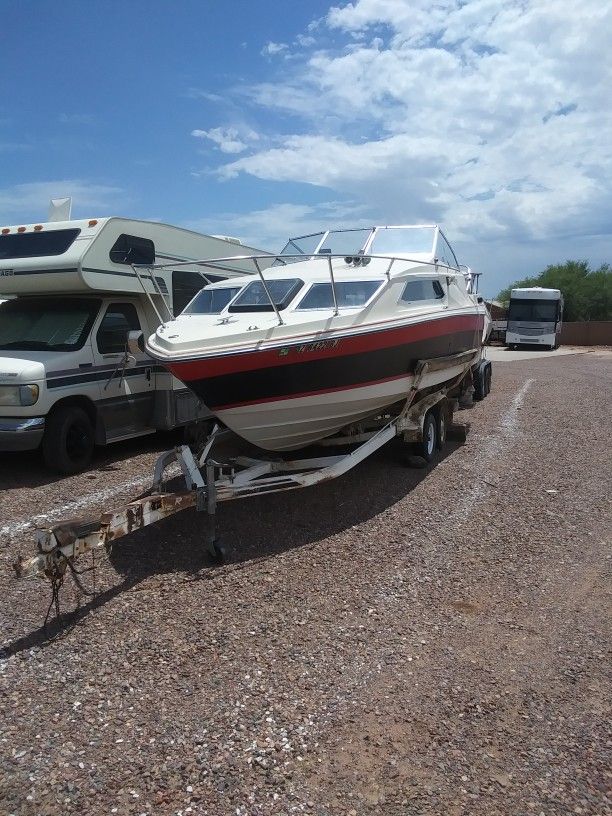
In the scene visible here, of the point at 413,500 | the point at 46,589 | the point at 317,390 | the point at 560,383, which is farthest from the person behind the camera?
the point at 560,383

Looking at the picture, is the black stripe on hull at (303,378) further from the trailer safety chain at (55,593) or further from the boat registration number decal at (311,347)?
the trailer safety chain at (55,593)

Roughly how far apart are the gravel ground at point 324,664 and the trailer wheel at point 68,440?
0.70m

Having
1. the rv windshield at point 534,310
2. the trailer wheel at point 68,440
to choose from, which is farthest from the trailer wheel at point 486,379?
the rv windshield at point 534,310

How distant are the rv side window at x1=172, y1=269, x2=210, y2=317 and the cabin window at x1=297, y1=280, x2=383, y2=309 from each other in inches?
95.5

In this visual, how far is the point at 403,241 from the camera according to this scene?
30.2ft

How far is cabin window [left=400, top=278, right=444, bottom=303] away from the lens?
7.16m

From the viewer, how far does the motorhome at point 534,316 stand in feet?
103

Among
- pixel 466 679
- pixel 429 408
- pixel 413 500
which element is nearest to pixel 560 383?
pixel 429 408

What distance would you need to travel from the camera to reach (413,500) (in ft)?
21.6

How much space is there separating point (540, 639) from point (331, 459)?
2.66m

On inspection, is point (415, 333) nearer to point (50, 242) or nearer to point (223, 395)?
point (223, 395)

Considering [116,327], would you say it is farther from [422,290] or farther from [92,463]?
[422,290]

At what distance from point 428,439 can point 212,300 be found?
9.53 ft

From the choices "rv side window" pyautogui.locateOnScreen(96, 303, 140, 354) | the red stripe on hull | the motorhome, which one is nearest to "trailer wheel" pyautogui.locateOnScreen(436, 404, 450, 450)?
the red stripe on hull
